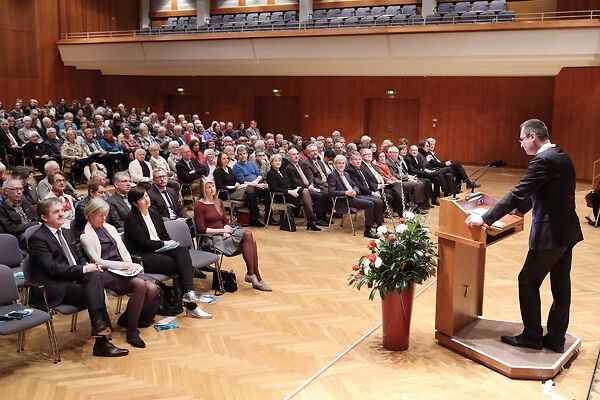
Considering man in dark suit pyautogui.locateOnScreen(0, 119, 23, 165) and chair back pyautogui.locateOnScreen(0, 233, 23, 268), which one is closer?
chair back pyautogui.locateOnScreen(0, 233, 23, 268)

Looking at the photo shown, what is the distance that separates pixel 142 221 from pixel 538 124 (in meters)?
3.21

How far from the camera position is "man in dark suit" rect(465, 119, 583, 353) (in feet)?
12.7

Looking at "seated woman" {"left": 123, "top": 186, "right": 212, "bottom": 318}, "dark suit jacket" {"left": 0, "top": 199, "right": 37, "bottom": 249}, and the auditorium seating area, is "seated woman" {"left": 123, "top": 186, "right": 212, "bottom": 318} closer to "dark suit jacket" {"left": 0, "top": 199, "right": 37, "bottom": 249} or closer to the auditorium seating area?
"dark suit jacket" {"left": 0, "top": 199, "right": 37, "bottom": 249}

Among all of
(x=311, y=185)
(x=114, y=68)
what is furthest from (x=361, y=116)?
(x=311, y=185)

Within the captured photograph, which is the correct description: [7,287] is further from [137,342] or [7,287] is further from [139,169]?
[139,169]

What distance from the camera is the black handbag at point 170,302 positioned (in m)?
5.18

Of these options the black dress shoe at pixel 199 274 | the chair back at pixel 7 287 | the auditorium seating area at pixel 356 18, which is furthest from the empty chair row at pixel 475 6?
the chair back at pixel 7 287

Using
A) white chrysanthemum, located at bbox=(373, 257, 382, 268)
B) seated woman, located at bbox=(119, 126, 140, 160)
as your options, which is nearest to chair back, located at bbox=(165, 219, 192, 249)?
white chrysanthemum, located at bbox=(373, 257, 382, 268)

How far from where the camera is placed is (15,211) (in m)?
5.77

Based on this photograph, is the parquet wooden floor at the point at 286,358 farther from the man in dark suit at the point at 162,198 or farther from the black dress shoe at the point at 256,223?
the black dress shoe at the point at 256,223

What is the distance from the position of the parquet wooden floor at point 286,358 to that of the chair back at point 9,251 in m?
0.63

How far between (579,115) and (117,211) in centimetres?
1170

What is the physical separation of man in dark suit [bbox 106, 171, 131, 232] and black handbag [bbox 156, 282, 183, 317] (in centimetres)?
93

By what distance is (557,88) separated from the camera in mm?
14359
